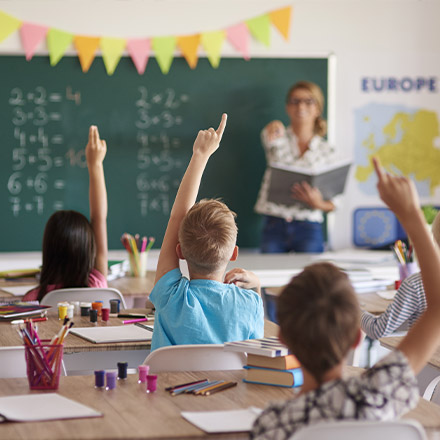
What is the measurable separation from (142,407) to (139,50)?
4475mm

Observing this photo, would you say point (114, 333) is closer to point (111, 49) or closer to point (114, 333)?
point (114, 333)

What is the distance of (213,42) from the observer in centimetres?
A: 574

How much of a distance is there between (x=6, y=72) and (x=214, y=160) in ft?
5.49

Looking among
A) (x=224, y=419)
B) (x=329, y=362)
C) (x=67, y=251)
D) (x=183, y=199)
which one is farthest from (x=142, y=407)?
(x=67, y=251)

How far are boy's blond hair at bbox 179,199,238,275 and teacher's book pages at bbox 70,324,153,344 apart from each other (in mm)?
404

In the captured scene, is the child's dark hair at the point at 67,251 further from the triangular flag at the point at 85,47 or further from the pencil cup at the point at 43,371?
the triangular flag at the point at 85,47

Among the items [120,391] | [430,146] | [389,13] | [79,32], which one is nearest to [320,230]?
[430,146]

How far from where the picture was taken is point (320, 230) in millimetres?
5715

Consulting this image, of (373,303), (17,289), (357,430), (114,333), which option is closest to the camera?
(357,430)

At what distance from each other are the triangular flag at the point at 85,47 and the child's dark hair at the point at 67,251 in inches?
109

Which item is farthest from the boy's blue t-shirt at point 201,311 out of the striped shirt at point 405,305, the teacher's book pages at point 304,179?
the teacher's book pages at point 304,179

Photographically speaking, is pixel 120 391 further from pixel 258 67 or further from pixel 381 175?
pixel 258 67

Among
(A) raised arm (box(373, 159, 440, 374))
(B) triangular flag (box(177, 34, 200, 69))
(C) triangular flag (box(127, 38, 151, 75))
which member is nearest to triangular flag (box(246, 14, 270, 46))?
(B) triangular flag (box(177, 34, 200, 69))

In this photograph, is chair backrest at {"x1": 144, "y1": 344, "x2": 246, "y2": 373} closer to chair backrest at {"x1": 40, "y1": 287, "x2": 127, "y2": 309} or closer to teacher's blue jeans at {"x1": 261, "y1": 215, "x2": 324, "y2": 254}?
chair backrest at {"x1": 40, "y1": 287, "x2": 127, "y2": 309}
